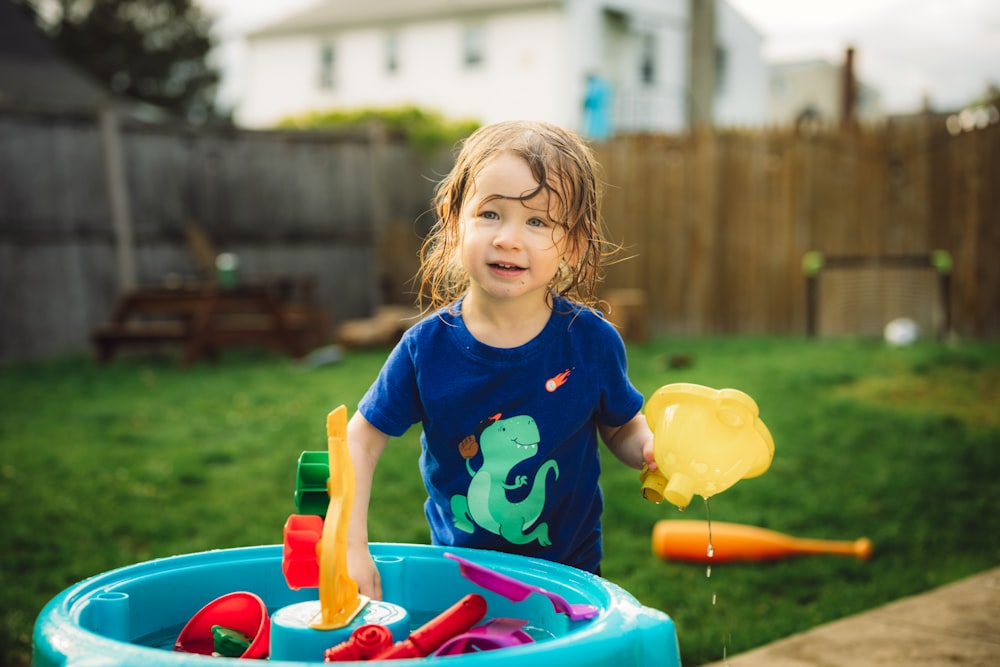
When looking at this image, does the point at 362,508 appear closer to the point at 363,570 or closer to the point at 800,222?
the point at 363,570

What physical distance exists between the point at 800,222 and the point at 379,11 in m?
15.5

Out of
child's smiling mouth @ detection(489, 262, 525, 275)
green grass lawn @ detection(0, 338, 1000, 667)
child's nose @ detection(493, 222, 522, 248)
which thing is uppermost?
child's nose @ detection(493, 222, 522, 248)

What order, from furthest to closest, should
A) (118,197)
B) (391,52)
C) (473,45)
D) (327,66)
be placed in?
(327,66)
(391,52)
(473,45)
(118,197)

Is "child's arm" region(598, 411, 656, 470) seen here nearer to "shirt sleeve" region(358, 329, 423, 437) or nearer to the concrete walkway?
"shirt sleeve" region(358, 329, 423, 437)

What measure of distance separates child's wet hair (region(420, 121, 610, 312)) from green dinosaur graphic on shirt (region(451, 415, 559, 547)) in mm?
293

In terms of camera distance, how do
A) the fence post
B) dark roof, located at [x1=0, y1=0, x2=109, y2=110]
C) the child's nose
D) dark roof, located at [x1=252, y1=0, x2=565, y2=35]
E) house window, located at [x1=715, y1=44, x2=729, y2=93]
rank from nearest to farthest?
the child's nose, the fence post, dark roof, located at [x1=0, y1=0, x2=109, y2=110], dark roof, located at [x1=252, y1=0, x2=565, y2=35], house window, located at [x1=715, y1=44, x2=729, y2=93]

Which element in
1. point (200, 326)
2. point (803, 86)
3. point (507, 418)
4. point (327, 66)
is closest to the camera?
point (507, 418)

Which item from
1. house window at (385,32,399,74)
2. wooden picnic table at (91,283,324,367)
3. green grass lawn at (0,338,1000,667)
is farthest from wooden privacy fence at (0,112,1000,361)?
house window at (385,32,399,74)

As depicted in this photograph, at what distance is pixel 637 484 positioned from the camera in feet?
13.2

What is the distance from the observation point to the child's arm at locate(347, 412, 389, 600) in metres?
1.54

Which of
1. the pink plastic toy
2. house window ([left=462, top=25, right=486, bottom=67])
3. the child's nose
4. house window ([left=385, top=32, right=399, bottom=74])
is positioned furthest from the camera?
house window ([left=385, top=32, right=399, bottom=74])

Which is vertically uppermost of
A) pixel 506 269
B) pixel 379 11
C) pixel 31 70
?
pixel 379 11

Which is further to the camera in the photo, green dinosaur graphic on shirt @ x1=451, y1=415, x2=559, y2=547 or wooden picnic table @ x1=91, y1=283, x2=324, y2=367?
wooden picnic table @ x1=91, y1=283, x2=324, y2=367

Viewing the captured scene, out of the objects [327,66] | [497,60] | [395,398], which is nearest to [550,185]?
[395,398]
